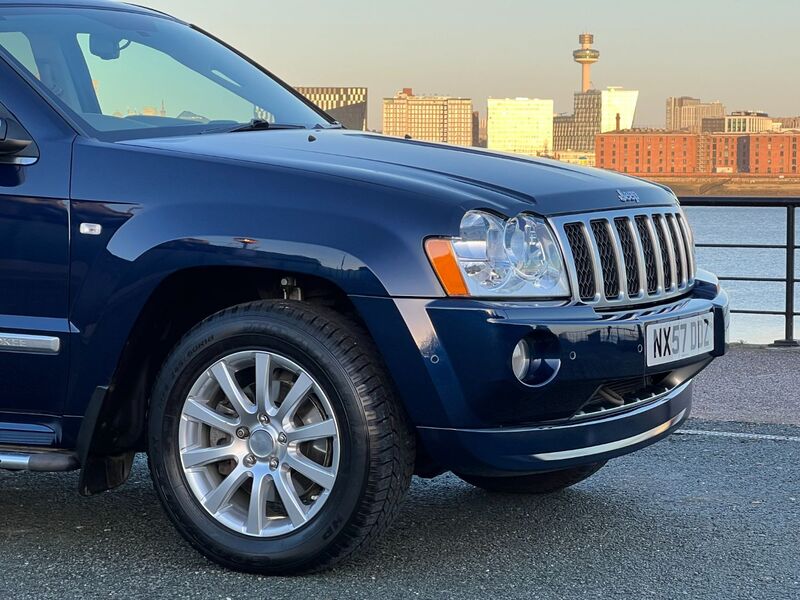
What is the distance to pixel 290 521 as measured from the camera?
12.0ft

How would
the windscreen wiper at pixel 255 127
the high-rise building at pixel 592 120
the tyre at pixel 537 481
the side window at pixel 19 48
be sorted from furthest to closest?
the high-rise building at pixel 592 120 → the tyre at pixel 537 481 → the windscreen wiper at pixel 255 127 → the side window at pixel 19 48

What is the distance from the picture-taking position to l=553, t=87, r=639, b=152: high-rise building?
10380cm

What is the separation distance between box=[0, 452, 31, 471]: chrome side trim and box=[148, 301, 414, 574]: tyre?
38 centimetres

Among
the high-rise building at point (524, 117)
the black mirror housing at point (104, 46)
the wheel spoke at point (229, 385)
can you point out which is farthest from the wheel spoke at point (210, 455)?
the high-rise building at point (524, 117)

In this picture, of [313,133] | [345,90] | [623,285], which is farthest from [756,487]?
[345,90]

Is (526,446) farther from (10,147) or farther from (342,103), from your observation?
(342,103)

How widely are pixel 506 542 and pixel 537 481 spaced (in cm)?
58

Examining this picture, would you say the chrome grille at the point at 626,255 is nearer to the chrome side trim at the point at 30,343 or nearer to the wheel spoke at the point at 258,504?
the wheel spoke at the point at 258,504

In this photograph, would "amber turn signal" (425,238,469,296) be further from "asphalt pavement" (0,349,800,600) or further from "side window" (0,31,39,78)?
"side window" (0,31,39,78)

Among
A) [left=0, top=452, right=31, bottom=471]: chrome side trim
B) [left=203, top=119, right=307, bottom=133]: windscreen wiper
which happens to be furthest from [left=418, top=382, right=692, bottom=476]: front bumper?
[left=203, top=119, right=307, bottom=133]: windscreen wiper

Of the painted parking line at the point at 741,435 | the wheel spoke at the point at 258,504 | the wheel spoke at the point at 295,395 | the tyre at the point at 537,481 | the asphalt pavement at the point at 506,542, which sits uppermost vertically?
the wheel spoke at the point at 295,395

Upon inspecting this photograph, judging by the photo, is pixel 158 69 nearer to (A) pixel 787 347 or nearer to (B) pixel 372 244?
(B) pixel 372 244

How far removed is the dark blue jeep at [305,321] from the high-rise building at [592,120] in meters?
92.2

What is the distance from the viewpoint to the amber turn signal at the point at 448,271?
3410mm
